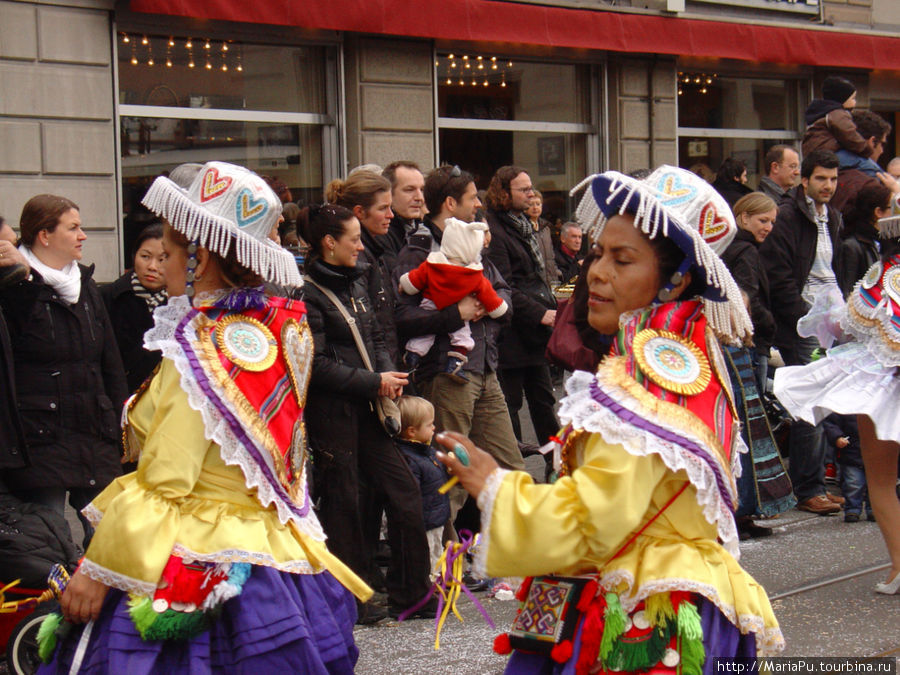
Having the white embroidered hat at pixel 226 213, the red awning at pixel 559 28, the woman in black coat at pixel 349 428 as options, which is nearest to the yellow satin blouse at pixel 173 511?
the white embroidered hat at pixel 226 213

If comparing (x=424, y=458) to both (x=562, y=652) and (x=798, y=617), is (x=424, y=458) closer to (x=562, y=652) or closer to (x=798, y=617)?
(x=798, y=617)

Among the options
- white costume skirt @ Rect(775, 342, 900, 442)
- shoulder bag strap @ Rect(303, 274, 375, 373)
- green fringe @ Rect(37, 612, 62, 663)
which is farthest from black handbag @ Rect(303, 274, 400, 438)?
green fringe @ Rect(37, 612, 62, 663)

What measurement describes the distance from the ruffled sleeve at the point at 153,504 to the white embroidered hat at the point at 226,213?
0.42 metres

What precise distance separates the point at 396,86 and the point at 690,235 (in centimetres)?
904

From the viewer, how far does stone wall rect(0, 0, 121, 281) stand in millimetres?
9484

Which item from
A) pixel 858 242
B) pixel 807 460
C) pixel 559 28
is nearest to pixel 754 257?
pixel 858 242

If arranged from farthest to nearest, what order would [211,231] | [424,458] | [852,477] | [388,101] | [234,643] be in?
1. [388,101]
2. [852,477]
3. [424,458]
4. [211,231]
5. [234,643]

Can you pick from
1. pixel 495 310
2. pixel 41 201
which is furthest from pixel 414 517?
pixel 41 201

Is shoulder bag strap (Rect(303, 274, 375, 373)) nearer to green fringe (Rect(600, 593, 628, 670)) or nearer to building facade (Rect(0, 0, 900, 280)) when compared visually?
green fringe (Rect(600, 593, 628, 670))

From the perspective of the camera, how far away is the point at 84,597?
133 inches

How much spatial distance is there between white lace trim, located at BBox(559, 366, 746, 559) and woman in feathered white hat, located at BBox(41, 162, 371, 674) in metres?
1.00

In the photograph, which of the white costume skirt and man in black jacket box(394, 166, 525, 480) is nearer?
→ the white costume skirt

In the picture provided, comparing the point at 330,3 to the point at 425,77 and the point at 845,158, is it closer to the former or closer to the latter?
the point at 425,77

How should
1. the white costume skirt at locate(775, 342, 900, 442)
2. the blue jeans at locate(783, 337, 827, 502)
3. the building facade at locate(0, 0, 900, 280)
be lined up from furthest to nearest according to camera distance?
the building facade at locate(0, 0, 900, 280) < the blue jeans at locate(783, 337, 827, 502) < the white costume skirt at locate(775, 342, 900, 442)
